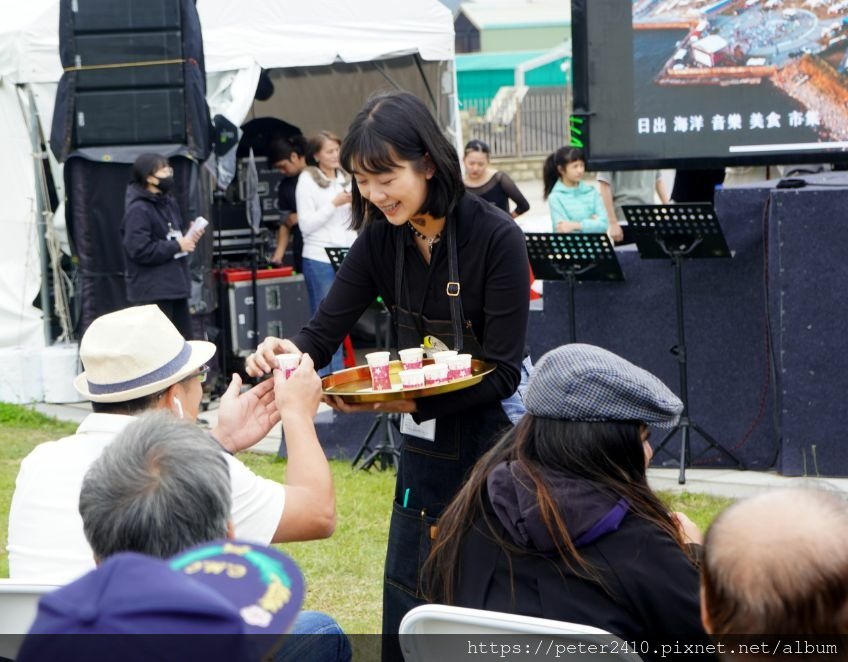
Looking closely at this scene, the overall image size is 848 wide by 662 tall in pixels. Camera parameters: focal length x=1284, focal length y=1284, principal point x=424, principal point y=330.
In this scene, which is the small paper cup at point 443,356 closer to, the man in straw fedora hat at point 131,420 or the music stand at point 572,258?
the man in straw fedora hat at point 131,420

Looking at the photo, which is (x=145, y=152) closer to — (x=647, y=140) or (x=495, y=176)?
(x=495, y=176)

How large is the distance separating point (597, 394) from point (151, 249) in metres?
6.74

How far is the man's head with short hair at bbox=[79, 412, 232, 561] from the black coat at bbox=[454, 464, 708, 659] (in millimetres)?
697

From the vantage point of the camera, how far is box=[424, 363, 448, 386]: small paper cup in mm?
3443

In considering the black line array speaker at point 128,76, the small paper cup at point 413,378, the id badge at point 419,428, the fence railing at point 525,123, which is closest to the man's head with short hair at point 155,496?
the small paper cup at point 413,378

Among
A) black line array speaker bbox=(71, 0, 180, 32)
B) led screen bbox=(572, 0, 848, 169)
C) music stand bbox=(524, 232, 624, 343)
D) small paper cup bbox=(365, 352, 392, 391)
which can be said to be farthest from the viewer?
black line array speaker bbox=(71, 0, 180, 32)

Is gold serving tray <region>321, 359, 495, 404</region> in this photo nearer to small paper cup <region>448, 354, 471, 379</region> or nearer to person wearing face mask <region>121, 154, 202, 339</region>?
small paper cup <region>448, 354, 471, 379</region>

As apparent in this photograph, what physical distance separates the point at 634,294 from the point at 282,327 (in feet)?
14.3

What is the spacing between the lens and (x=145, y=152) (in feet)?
31.3

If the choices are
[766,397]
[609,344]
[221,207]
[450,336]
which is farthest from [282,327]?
[450,336]

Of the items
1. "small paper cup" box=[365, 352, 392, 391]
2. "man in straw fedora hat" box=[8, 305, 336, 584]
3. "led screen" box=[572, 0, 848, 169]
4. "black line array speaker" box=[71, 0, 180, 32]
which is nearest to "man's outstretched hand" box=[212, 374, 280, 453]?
"man in straw fedora hat" box=[8, 305, 336, 584]

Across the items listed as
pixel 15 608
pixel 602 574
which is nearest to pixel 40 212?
pixel 15 608

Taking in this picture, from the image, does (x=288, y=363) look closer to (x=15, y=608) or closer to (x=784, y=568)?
(x=15, y=608)

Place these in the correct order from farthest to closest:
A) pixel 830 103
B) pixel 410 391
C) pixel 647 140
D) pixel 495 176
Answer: pixel 495 176, pixel 647 140, pixel 830 103, pixel 410 391
